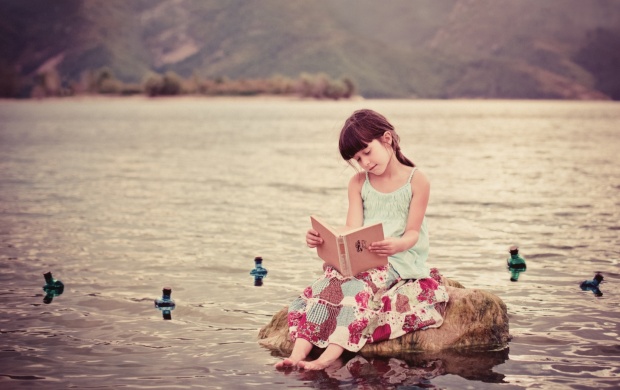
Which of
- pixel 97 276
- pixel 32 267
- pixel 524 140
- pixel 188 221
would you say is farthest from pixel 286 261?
pixel 524 140

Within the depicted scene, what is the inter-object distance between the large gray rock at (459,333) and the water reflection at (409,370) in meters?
0.10

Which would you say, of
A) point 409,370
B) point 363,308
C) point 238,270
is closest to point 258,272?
point 238,270

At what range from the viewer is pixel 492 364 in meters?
8.13

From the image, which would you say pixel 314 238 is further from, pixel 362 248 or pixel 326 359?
pixel 326 359

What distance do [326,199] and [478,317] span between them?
14270 millimetres

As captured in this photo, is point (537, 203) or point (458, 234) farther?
point (537, 203)

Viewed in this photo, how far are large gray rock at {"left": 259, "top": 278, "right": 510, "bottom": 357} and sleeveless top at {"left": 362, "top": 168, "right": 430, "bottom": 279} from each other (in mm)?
582

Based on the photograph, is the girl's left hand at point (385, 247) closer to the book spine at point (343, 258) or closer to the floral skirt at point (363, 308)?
the book spine at point (343, 258)

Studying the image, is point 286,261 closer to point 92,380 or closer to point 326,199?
point 92,380

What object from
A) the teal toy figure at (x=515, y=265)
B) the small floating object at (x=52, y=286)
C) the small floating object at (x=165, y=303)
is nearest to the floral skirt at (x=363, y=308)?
the small floating object at (x=165, y=303)

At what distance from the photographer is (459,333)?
8.51 m

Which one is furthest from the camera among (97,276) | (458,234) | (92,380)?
(458,234)

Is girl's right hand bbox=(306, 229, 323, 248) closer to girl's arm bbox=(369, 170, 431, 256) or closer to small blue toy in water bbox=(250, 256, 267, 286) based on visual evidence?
girl's arm bbox=(369, 170, 431, 256)

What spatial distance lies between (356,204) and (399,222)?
1.61ft
